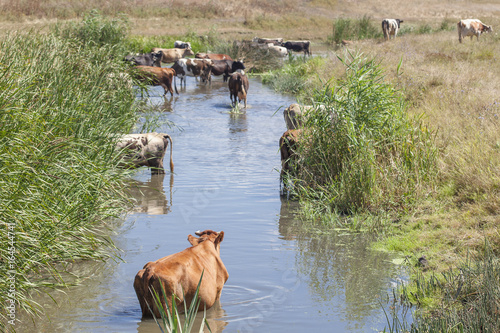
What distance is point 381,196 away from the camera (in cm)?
803

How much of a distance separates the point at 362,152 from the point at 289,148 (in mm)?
1697

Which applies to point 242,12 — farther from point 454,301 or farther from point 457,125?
point 454,301

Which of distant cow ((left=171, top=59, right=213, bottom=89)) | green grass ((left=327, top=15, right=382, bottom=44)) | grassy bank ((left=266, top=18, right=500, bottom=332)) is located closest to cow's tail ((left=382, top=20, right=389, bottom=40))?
green grass ((left=327, top=15, right=382, bottom=44))

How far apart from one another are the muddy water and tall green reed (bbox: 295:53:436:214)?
714 mm

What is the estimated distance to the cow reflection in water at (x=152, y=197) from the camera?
340 inches

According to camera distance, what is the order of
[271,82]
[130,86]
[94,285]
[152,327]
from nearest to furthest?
[152,327]
[94,285]
[130,86]
[271,82]

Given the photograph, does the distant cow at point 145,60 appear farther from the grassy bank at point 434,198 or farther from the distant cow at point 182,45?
the grassy bank at point 434,198

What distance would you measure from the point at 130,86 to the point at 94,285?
659cm

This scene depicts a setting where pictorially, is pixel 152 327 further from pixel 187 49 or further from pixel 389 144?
→ pixel 187 49

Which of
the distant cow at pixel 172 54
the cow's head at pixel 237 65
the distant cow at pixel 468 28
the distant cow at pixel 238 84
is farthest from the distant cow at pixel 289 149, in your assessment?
the distant cow at pixel 172 54

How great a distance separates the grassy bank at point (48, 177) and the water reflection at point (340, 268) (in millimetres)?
2315

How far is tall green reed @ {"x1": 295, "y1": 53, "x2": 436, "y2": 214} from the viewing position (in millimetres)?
8086

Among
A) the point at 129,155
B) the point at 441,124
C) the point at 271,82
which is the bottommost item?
the point at 271,82

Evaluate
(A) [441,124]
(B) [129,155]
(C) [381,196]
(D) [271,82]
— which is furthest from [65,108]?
(D) [271,82]
